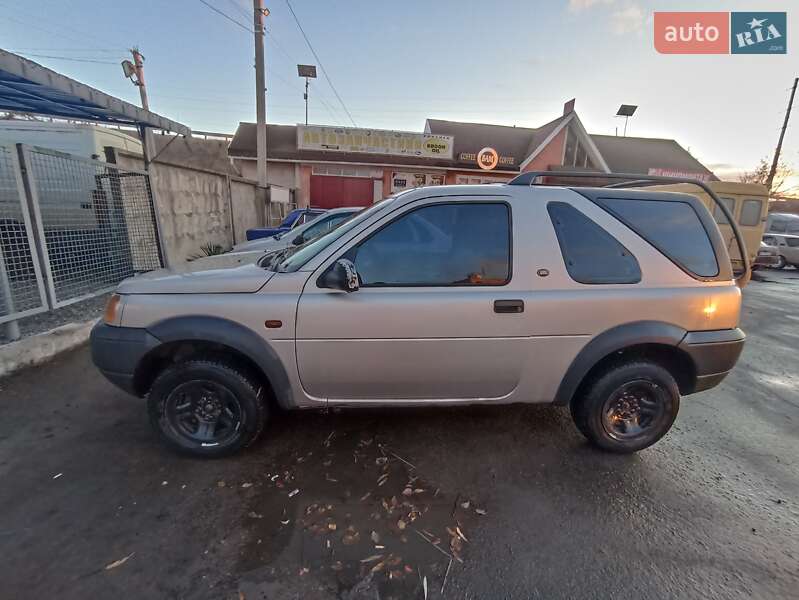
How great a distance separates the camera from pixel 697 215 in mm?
2625

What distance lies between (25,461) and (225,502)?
4.99 ft

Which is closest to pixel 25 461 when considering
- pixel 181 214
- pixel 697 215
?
pixel 697 215

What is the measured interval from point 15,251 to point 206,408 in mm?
3494

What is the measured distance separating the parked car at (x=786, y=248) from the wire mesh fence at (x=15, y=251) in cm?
2138

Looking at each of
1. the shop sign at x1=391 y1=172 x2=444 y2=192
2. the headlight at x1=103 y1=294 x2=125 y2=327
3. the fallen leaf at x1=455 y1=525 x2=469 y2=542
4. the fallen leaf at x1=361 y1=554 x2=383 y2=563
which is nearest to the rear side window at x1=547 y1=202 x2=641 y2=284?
the fallen leaf at x1=455 y1=525 x2=469 y2=542

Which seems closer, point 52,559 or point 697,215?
point 52,559

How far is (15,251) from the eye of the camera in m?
4.03

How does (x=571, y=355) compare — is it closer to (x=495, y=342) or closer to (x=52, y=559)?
(x=495, y=342)

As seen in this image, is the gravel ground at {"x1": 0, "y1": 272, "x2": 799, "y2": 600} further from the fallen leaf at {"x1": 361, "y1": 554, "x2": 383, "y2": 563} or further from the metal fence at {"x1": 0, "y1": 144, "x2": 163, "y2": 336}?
the metal fence at {"x1": 0, "y1": 144, "x2": 163, "y2": 336}

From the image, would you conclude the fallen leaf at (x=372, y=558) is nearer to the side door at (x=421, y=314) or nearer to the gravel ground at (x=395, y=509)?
the gravel ground at (x=395, y=509)

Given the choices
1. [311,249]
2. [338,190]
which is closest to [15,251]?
[311,249]

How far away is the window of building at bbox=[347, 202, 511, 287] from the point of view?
2.40 metres

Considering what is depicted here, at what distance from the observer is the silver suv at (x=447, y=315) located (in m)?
2.35

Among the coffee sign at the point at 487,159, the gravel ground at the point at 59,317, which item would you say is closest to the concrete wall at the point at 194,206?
the gravel ground at the point at 59,317
